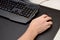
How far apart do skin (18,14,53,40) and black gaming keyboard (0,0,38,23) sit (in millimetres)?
68

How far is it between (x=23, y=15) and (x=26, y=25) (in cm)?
8

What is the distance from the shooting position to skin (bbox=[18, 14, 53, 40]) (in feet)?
3.08

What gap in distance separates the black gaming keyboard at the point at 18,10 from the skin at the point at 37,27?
0.07 metres

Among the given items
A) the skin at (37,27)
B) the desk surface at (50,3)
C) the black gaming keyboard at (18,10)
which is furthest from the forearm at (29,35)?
the desk surface at (50,3)

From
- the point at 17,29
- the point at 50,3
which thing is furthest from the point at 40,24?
the point at 50,3

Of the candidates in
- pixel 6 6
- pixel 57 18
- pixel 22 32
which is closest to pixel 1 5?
pixel 6 6

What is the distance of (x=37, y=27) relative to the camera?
3.23 feet

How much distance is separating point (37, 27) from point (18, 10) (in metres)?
0.23

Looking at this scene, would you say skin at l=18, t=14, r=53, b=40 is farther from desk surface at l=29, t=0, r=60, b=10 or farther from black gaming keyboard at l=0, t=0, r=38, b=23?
desk surface at l=29, t=0, r=60, b=10

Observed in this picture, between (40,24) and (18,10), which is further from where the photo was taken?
(18,10)

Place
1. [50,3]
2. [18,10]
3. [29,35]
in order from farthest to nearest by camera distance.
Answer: [50,3] < [18,10] < [29,35]

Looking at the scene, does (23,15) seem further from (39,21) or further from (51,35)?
(51,35)

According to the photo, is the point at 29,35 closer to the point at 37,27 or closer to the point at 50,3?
the point at 37,27

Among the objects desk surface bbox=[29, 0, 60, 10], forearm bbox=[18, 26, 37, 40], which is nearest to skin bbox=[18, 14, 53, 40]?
forearm bbox=[18, 26, 37, 40]
